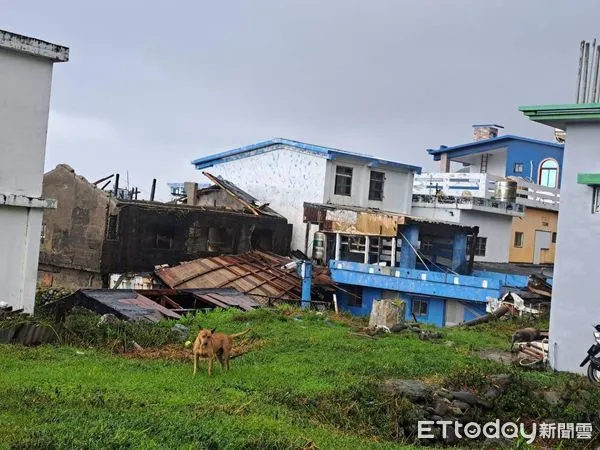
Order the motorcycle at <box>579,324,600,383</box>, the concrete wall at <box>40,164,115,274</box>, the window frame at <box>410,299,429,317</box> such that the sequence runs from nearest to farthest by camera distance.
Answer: the motorcycle at <box>579,324,600,383</box>
the window frame at <box>410,299,429,317</box>
the concrete wall at <box>40,164,115,274</box>

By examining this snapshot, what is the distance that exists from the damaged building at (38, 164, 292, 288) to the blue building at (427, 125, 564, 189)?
47.8 feet

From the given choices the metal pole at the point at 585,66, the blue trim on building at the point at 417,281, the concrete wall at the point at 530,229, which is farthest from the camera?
the concrete wall at the point at 530,229

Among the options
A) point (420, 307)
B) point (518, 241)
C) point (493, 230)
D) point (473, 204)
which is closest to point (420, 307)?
point (420, 307)

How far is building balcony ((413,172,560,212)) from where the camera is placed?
1296 inches

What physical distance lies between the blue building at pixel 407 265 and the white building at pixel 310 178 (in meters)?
2.35

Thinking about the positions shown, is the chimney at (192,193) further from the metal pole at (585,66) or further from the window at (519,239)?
the metal pole at (585,66)

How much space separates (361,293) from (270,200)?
8.01 meters

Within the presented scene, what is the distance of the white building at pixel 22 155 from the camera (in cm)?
1530

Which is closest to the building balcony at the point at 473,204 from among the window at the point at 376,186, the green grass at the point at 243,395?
the window at the point at 376,186

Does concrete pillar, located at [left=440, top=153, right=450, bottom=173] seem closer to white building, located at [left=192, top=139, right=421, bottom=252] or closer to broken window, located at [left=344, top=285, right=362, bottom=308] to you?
white building, located at [left=192, top=139, right=421, bottom=252]

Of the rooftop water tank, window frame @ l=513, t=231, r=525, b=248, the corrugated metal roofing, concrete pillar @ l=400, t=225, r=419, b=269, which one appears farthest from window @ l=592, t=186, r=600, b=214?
window frame @ l=513, t=231, r=525, b=248

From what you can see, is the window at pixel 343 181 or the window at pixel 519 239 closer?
the window at pixel 343 181

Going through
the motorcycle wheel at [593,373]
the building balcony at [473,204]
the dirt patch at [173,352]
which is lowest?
the dirt patch at [173,352]

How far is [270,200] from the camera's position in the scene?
3384cm
